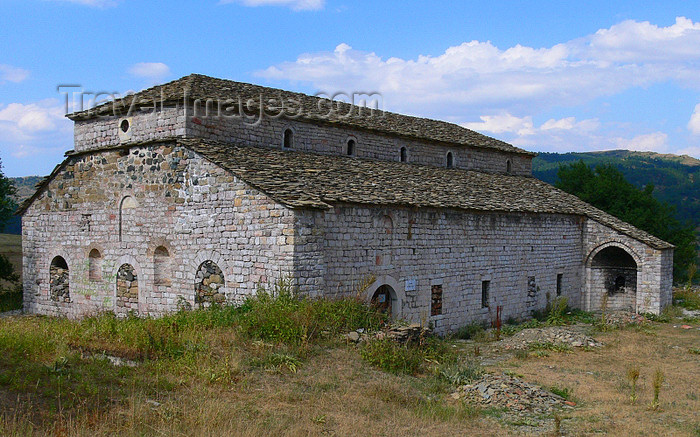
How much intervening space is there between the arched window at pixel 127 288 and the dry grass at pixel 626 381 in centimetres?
882

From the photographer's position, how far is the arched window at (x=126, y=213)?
14812 mm

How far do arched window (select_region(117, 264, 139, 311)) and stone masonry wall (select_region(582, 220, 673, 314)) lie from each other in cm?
1542

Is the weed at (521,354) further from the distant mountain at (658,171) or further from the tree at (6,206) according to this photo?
the distant mountain at (658,171)

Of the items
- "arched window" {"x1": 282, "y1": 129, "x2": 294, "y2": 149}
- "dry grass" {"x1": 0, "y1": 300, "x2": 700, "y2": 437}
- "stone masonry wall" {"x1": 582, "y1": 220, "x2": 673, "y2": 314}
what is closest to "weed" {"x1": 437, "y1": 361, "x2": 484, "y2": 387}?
"dry grass" {"x1": 0, "y1": 300, "x2": 700, "y2": 437}

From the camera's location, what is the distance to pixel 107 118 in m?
15.7

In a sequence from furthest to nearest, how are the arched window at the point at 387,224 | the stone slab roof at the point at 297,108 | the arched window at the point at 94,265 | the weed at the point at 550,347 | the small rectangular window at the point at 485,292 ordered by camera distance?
the small rectangular window at the point at 485,292 → the arched window at the point at 94,265 → the stone slab roof at the point at 297,108 → the arched window at the point at 387,224 → the weed at the point at 550,347

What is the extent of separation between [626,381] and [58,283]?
46.7 feet

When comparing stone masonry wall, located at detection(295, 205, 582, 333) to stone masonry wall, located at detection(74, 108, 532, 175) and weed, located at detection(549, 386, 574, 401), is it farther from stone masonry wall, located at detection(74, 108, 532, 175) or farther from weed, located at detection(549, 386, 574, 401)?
weed, located at detection(549, 386, 574, 401)

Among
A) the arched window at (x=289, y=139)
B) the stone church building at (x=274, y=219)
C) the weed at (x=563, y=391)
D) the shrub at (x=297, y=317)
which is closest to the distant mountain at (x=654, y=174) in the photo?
the stone church building at (x=274, y=219)

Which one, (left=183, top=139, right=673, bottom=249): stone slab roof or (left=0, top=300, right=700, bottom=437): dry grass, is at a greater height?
(left=183, top=139, right=673, bottom=249): stone slab roof

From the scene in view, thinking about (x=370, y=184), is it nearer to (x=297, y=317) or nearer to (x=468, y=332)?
(x=468, y=332)

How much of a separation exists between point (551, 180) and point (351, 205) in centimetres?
8130

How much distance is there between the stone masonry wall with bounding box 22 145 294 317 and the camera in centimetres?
1247

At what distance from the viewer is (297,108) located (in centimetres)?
1703
